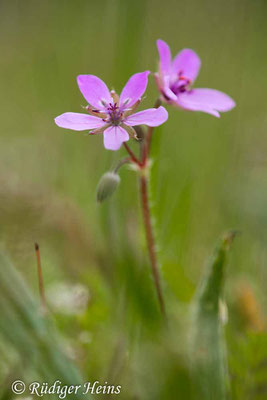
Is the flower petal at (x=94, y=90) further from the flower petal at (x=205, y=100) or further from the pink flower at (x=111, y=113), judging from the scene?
the flower petal at (x=205, y=100)

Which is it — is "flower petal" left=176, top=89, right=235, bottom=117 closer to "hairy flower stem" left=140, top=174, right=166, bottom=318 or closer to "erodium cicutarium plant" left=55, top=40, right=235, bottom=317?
"erodium cicutarium plant" left=55, top=40, right=235, bottom=317

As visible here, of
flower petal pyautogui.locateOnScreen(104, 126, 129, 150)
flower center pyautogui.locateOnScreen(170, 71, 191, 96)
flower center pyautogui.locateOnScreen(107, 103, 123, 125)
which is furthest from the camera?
flower center pyautogui.locateOnScreen(170, 71, 191, 96)

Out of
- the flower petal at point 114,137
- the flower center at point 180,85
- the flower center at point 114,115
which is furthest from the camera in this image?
the flower center at point 180,85

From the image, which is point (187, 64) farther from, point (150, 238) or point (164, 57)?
point (150, 238)

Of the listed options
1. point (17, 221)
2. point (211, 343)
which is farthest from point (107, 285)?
point (211, 343)

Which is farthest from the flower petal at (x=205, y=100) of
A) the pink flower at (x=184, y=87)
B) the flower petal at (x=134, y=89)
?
the flower petal at (x=134, y=89)

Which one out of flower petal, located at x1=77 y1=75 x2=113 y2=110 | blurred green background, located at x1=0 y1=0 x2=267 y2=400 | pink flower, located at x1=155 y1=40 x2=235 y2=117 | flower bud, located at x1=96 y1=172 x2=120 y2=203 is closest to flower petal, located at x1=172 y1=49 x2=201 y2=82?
pink flower, located at x1=155 y1=40 x2=235 y2=117

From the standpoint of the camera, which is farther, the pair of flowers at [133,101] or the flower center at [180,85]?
the flower center at [180,85]

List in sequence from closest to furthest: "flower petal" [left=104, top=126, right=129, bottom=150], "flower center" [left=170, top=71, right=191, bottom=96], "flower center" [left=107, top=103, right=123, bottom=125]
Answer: "flower petal" [left=104, top=126, right=129, bottom=150]
"flower center" [left=107, top=103, right=123, bottom=125]
"flower center" [left=170, top=71, right=191, bottom=96]
